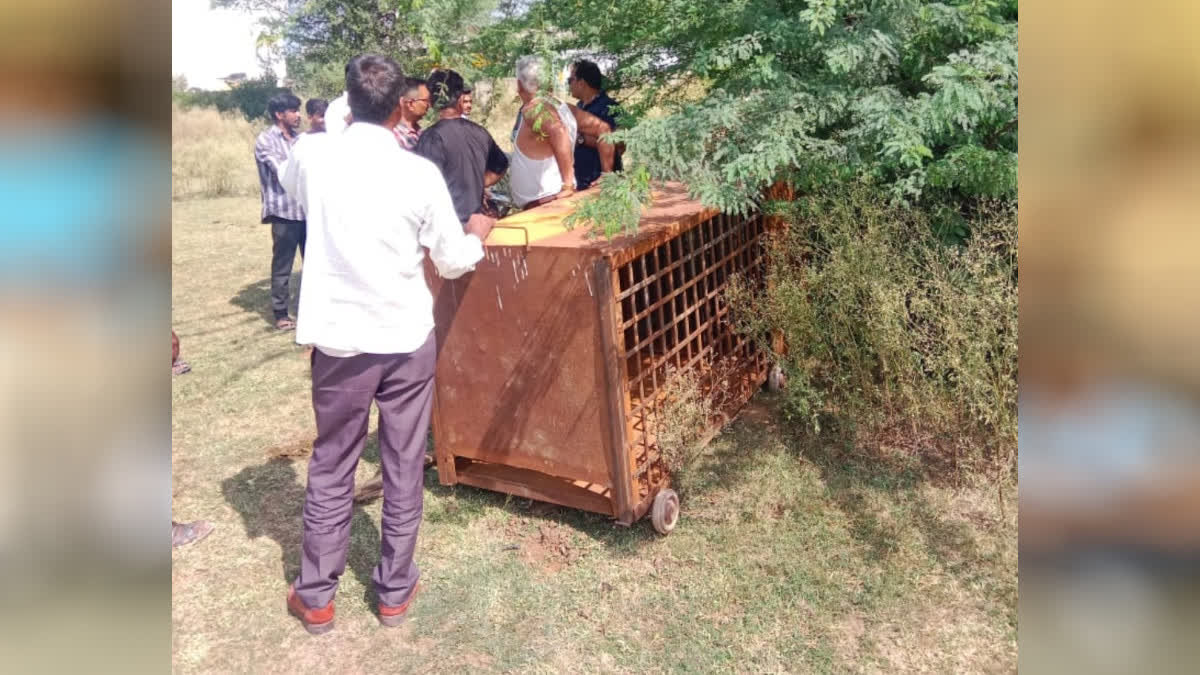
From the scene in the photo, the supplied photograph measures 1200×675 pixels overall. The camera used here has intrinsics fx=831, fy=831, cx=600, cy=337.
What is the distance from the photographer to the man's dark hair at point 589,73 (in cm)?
479

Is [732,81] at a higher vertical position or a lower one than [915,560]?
higher

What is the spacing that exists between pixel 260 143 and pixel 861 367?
5.46m

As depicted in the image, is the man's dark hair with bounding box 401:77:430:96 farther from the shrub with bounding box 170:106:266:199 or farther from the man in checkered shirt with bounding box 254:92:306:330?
the shrub with bounding box 170:106:266:199

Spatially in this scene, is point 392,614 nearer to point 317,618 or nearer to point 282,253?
point 317,618

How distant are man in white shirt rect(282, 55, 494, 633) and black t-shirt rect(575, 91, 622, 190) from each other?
2.17 m

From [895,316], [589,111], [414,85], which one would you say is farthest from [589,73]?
[895,316]

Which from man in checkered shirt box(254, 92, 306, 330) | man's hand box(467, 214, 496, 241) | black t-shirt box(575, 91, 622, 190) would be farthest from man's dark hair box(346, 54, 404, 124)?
man in checkered shirt box(254, 92, 306, 330)

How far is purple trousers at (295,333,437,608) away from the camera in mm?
2898

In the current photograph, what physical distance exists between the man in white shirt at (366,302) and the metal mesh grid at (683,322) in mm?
803

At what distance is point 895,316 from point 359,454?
85.5 inches
